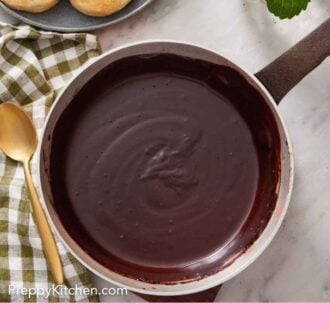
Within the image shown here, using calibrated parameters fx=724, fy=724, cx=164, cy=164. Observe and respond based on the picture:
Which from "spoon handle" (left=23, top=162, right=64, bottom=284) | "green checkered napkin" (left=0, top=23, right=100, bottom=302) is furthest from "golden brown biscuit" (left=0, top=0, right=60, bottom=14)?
"spoon handle" (left=23, top=162, right=64, bottom=284)

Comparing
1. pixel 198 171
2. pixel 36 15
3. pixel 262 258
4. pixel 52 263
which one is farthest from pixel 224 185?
pixel 36 15

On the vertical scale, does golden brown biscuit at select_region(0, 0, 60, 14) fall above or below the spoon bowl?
above

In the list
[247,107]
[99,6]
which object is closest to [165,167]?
[247,107]

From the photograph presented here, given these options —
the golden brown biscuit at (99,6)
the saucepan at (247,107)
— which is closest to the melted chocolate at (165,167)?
the saucepan at (247,107)

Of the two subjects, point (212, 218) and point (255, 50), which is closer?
point (212, 218)

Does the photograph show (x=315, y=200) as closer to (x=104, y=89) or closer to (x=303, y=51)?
(x=303, y=51)

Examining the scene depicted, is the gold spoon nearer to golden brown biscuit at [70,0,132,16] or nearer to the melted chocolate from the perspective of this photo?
the melted chocolate
